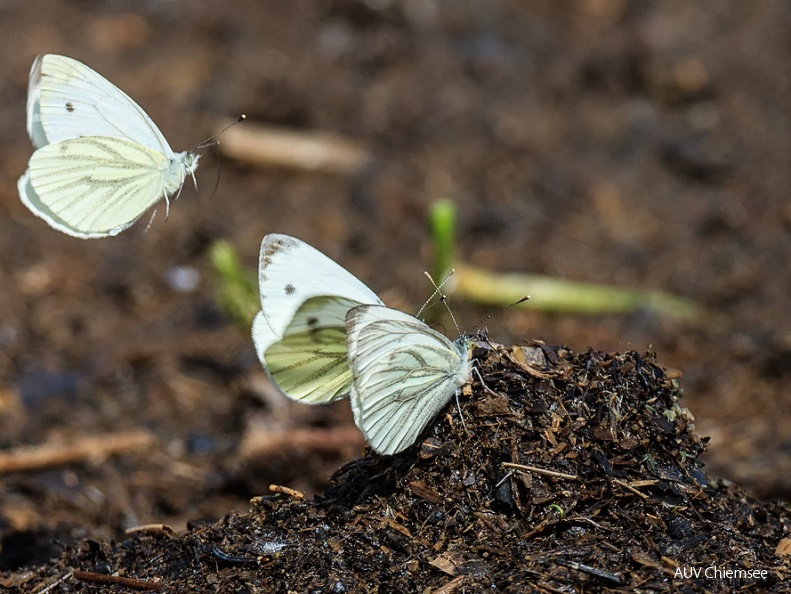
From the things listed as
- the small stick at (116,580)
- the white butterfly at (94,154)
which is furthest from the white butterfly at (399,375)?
the white butterfly at (94,154)

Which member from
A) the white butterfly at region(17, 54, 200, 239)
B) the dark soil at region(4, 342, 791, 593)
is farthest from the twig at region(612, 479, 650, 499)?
the white butterfly at region(17, 54, 200, 239)

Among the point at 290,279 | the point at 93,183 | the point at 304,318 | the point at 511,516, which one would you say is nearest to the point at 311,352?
the point at 304,318

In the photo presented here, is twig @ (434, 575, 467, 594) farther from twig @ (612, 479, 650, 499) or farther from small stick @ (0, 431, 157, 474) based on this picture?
small stick @ (0, 431, 157, 474)

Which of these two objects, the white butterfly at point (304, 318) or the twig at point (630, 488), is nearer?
the twig at point (630, 488)

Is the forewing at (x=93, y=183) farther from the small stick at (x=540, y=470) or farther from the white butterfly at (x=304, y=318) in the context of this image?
the small stick at (x=540, y=470)

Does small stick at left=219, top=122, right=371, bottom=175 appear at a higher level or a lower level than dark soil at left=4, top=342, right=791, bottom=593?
higher

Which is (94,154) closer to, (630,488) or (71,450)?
(71,450)
